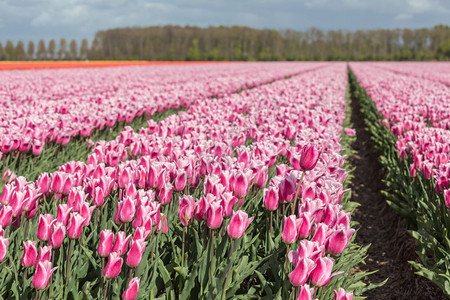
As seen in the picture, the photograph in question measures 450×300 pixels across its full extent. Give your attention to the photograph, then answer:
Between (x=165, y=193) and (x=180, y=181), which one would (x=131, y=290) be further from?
(x=180, y=181)

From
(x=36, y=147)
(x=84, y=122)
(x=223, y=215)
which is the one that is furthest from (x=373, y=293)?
(x=84, y=122)

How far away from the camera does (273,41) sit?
381ft

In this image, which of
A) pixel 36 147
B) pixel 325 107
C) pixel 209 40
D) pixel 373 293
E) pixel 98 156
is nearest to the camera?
pixel 98 156

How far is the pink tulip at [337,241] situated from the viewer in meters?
2.16

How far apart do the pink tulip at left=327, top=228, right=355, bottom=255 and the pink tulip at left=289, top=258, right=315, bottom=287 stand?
310 millimetres

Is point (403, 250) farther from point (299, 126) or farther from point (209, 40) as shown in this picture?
point (209, 40)

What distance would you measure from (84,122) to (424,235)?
4.77 metres

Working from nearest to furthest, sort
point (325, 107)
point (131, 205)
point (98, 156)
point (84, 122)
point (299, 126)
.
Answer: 1. point (131, 205)
2. point (98, 156)
3. point (299, 126)
4. point (84, 122)
5. point (325, 107)

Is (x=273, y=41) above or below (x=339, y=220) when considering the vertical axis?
above

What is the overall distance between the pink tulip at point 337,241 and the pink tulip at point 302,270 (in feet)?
1.02

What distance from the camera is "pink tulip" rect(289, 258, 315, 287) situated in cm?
190

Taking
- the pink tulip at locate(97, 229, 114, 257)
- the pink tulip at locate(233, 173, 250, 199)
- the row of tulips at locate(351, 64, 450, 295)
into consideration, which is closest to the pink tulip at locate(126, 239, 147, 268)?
the pink tulip at locate(97, 229, 114, 257)

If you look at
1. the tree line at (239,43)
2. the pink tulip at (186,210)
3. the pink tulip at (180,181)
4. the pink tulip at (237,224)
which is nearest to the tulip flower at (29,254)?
the pink tulip at (186,210)

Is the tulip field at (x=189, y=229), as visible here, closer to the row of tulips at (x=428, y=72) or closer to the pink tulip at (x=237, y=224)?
Result: the pink tulip at (x=237, y=224)
